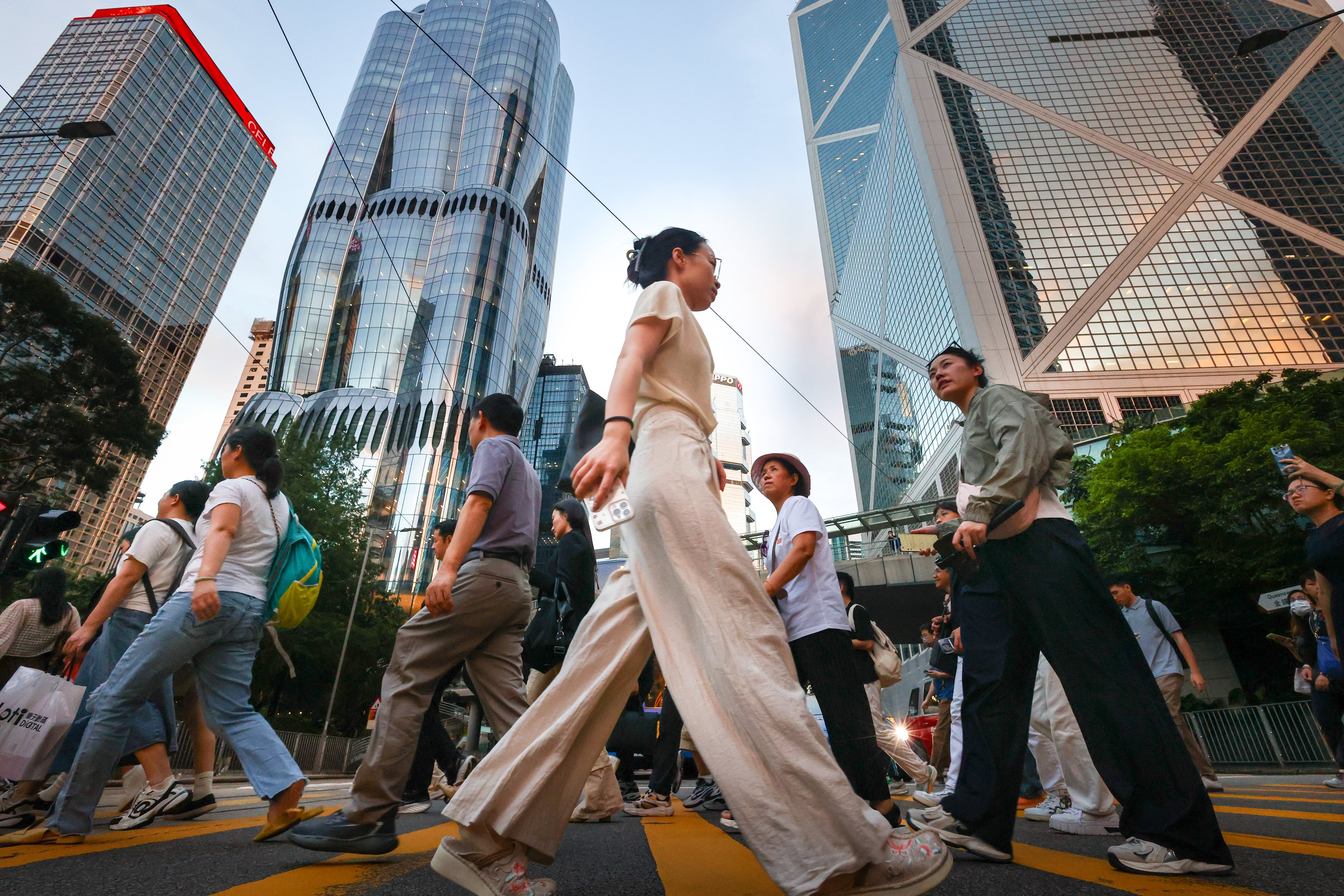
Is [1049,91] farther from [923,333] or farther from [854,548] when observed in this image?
[854,548]

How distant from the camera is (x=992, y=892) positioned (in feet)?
4.95

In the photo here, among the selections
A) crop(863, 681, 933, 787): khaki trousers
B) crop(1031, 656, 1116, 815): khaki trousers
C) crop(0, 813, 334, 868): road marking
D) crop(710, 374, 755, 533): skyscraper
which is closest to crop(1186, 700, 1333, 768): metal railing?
crop(863, 681, 933, 787): khaki trousers

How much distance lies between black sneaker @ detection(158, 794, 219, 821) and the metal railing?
9.34 m

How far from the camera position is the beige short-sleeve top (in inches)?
64.2

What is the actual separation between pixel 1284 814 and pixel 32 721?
18.4 ft

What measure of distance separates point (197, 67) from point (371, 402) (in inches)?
1332

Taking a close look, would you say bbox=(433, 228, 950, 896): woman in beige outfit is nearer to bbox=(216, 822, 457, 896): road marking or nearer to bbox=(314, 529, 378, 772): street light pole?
bbox=(216, 822, 457, 896): road marking

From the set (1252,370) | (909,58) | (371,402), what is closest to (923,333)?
(1252,370)

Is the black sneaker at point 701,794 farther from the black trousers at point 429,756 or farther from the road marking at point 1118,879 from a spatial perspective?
the road marking at point 1118,879

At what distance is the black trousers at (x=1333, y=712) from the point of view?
4.79 metres

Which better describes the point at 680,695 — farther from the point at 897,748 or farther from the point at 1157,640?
the point at 1157,640

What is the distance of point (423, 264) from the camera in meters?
62.1

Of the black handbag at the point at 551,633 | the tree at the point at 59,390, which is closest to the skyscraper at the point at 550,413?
the tree at the point at 59,390

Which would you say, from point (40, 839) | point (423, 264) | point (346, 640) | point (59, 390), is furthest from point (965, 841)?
point (423, 264)
